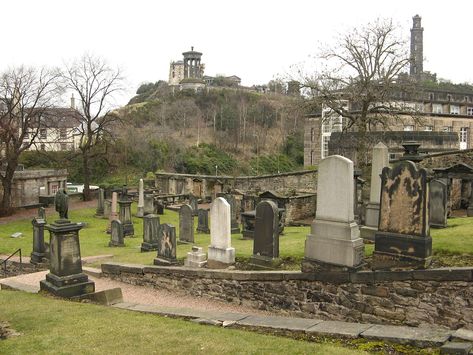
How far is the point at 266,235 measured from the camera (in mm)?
10117

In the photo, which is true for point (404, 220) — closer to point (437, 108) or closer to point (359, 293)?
point (359, 293)

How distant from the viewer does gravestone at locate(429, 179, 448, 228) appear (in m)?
12.3

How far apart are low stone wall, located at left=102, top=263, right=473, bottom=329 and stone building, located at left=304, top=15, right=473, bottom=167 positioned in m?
16.2

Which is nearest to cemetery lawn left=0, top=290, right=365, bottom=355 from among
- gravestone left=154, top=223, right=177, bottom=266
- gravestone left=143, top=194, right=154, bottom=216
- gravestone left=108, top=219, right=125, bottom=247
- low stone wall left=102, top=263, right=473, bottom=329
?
low stone wall left=102, top=263, right=473, bottom=329

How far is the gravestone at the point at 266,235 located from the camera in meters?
9.95

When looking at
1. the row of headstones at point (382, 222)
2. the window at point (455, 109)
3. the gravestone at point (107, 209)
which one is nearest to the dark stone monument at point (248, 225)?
the row of headstones at point (382, 222)

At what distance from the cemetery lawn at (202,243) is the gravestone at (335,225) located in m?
1.08

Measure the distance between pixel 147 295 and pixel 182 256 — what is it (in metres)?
2.21

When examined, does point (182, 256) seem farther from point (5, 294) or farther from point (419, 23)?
point (419, 23)

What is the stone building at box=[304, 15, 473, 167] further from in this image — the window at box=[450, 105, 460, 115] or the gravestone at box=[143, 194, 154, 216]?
the gravestone at box=[143, 194, 154, 216]

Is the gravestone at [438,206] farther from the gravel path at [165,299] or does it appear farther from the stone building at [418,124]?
the stone building at [418,124]

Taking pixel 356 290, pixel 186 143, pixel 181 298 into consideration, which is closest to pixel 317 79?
pixel 181 298

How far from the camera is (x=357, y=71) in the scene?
2373 cm

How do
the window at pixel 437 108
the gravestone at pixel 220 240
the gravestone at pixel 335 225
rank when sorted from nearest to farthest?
the gravestone at pixel 335 225 → the gravestone at pixel 220 240 → the window at pixel 437 108
